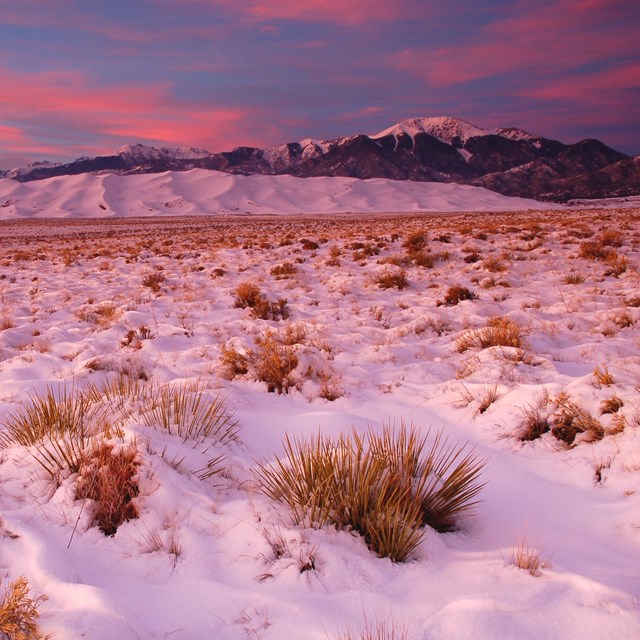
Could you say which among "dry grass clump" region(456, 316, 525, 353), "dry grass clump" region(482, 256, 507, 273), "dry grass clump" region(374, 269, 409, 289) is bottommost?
"dry grass clump" region(456, 316, 525, 353)

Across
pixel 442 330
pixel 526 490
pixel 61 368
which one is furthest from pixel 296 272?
pixel 526 490

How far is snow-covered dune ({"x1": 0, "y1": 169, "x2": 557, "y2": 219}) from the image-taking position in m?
82.9

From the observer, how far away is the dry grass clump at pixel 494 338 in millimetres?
5383

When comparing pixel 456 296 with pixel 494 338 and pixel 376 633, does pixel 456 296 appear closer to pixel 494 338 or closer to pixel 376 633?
pixel 494 338

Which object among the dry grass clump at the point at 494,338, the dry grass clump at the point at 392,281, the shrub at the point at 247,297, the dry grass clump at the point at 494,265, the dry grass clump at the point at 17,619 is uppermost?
the dry grass clump at the point at 494,265

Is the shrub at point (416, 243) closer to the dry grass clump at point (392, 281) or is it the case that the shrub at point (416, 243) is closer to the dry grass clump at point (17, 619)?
the dry grass clump at point (392, 281)

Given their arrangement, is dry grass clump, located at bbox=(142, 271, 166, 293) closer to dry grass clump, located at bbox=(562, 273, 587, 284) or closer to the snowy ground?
the snowy ground

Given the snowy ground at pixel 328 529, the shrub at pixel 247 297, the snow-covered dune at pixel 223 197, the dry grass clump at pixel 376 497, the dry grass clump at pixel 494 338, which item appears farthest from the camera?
the snow-covered dune at pixel 223 197

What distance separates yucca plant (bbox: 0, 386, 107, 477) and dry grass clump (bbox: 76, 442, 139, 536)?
15 cm

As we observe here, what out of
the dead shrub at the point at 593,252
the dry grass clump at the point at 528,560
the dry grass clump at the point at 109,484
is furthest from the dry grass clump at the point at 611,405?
the dead shrub at the point at 593,252

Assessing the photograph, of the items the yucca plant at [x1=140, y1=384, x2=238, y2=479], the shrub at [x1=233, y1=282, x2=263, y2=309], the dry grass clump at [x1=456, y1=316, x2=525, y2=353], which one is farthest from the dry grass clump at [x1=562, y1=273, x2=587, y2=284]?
the yucca plant at [x1=140, y1=384, x2=238, y2=479]

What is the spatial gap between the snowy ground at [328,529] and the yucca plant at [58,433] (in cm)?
11

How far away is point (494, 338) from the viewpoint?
5539 mm

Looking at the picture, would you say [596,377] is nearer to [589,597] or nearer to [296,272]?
[589,597]
